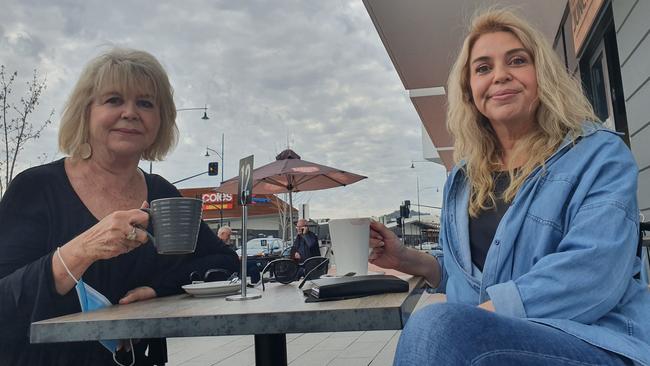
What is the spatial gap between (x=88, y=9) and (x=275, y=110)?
17.2 meters

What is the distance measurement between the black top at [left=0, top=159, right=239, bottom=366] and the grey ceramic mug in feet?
0.96

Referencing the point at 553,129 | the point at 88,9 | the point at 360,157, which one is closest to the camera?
the point at 553,129

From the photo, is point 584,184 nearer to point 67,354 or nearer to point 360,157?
point 67,354

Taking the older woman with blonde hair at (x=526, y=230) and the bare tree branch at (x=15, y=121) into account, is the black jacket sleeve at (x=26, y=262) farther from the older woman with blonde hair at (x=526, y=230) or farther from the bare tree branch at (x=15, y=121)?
the bare tree branch at (x=15, y=121)

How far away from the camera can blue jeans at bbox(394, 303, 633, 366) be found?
29.0 inches

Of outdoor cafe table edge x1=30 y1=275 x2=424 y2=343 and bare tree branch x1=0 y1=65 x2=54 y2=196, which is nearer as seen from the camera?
outdoor cafe table edge x1=30 y1=275 x2=424 y2=343

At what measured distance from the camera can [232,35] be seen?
11.4 m

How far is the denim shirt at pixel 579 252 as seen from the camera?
905mm

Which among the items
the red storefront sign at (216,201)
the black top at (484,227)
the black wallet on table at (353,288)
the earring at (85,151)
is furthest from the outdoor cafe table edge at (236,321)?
the red storefront sign at (216,201)

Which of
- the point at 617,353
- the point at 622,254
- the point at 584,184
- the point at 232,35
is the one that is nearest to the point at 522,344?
the point at 617,353

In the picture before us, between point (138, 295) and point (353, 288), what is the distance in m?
0.68

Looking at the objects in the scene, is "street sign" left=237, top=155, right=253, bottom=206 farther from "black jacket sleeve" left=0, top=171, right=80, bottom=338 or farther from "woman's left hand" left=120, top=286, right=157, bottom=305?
"black jacket sleeve" left=0, top=171, right=80, bottom=338

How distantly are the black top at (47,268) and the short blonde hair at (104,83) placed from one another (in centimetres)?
11

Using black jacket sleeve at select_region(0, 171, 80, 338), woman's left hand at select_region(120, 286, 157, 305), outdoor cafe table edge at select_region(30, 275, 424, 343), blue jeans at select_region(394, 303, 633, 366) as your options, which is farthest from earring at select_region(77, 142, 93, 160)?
blue jeans at select_region(394, 303, 633, 366)
